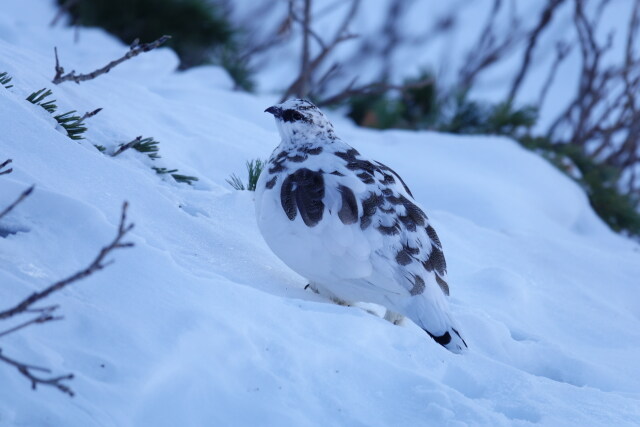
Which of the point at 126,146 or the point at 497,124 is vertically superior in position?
the point at 497,124

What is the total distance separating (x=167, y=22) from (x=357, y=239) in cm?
452

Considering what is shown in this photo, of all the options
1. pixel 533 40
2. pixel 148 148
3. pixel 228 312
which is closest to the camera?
pixel 228 312

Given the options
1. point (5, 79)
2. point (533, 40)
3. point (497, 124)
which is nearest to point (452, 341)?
point (5, 79)

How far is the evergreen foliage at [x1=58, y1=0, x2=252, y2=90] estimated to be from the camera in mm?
6156

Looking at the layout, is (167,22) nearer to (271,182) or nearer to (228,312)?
(271,182)

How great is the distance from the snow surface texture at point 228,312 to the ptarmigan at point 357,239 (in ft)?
0.32

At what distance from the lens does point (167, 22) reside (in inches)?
249

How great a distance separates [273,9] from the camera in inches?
403

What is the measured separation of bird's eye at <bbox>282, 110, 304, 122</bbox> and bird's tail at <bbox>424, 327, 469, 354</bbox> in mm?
842

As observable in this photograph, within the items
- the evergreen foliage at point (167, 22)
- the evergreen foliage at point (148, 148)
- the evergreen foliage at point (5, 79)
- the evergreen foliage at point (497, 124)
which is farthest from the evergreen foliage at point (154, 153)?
the evergreen foliage at point (167, 22)

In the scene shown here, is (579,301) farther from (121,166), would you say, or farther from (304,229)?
(121,166)

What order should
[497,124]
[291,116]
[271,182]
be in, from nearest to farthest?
[271,182] < [291,116] < [497,124]

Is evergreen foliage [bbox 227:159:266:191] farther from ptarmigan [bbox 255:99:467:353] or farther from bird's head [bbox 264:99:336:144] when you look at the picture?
ptarmigan [bbox 255:99:467:353]

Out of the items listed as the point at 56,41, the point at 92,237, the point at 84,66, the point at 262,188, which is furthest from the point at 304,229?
the point at 56,41
